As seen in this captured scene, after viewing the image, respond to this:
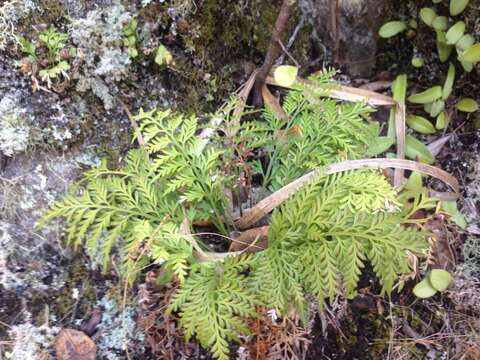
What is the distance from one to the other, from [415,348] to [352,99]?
111 cm

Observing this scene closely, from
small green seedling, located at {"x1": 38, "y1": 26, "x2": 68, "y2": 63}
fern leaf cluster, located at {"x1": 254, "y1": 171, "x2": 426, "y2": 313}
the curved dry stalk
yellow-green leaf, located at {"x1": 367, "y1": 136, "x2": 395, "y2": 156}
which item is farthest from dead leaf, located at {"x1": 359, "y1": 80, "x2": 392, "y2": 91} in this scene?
small green seedling, located at {"x1": 38, "y1": 26, "x2": 68, "y2": 63}

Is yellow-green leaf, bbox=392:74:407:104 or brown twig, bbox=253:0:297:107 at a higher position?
brown twig, bbox=253:0:297:107

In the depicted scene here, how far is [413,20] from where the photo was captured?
2201 mm

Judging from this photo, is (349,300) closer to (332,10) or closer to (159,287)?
(159,287)

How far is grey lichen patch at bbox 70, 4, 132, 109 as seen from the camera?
5.97 feet

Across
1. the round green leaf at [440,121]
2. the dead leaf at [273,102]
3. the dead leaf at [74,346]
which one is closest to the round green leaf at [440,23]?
the round green leaf at [440,121]

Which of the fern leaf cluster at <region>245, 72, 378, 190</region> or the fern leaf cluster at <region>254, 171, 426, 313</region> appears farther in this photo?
the fern leaf cluster at <region>245, 72, 378, 190</region>

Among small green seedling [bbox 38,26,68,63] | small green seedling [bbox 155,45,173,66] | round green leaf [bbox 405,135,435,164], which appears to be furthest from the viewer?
round green leaf [bbox 405,135,435,164]

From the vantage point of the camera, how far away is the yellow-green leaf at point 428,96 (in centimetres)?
214

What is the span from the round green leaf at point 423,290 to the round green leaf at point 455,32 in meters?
1.04

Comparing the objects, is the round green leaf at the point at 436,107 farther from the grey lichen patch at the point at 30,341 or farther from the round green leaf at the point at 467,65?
the grey lichen patch at the point at 30,341

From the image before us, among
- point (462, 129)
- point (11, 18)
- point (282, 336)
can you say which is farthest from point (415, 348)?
point (11, 18)

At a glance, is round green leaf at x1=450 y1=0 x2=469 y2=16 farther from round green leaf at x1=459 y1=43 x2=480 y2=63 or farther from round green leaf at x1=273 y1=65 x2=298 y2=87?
round green leaf at x1=273 y1=65 x2=298 y2=87

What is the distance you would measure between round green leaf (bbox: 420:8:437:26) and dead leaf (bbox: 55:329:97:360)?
1936 mm
